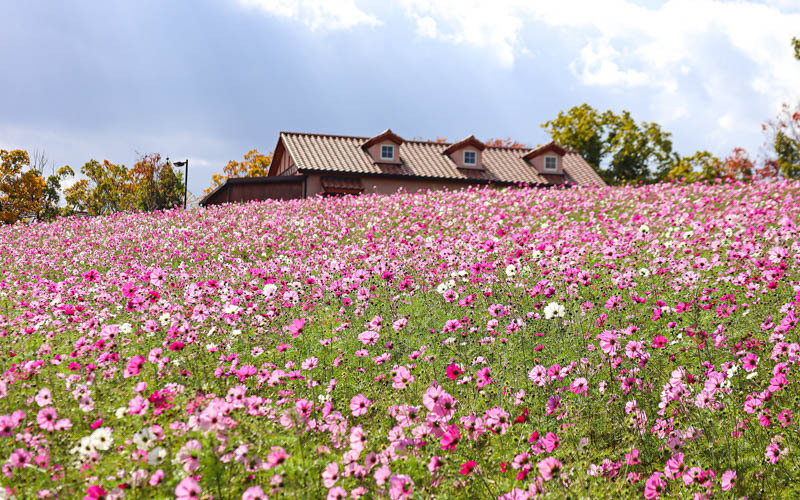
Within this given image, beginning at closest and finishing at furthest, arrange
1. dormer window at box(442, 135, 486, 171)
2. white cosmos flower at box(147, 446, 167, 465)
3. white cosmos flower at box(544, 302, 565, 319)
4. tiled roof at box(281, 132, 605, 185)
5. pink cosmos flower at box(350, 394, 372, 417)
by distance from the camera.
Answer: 1. white cosmos flower at box(147, 446, 167, 465)
2. pink cosmos flower at box(350, 394, 372, 417)
3. white cosmos flower at box(544, 302, 565, 319)
4. tiled roof at box(281, 132, 605, 185)
5. dormer window at box(442, 135, 486, 171)

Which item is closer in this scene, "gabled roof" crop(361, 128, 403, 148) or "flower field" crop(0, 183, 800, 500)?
"flower field" crop(0, 183, 800, 500)

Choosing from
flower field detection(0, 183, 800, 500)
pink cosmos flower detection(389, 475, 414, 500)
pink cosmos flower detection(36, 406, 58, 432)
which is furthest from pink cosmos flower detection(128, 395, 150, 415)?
pink cosmos flower detection(389, 475, 414, 500)

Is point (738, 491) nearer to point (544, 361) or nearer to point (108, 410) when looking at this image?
point (544, 361)

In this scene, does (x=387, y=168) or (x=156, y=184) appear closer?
(x=387, y=168)

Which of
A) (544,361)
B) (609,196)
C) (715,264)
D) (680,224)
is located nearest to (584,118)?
(609,196)

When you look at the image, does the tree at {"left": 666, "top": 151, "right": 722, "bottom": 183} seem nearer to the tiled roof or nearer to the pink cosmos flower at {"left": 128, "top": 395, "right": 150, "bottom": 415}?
the tiled roof

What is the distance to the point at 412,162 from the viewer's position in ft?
96.7

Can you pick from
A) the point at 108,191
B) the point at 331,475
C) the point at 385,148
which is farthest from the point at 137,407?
the point at 108,191

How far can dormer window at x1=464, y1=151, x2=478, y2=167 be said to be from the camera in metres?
30.0

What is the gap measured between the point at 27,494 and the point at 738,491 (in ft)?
14.6

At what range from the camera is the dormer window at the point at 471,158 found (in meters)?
30.0

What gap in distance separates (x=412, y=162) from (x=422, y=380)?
83.8 feet

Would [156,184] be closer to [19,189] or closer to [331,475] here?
[19,189]

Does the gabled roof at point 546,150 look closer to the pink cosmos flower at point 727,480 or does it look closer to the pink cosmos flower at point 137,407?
the pink cosmos flower at point 727,480
